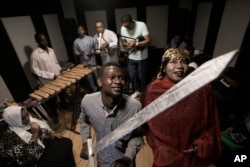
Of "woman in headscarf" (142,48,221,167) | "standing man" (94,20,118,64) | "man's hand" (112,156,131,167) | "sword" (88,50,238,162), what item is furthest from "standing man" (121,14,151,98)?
"sword" (88,50,238,162)

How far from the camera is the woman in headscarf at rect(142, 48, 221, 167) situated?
120cm

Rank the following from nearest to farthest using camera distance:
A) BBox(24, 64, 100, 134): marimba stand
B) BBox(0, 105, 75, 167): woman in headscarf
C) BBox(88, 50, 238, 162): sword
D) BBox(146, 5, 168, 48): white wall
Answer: BBox(88, 50, 238, 162): sword → BBox(0, 105, 75, 167): woman in headscarf → BBox(24, 64, 100, 134): marimba stand → BBox(146, 5, 168, 48): white wall

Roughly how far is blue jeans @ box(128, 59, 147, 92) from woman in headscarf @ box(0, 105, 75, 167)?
199 cm

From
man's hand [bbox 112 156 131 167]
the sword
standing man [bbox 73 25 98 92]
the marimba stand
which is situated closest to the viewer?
the sword

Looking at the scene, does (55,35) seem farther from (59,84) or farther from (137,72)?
(137,72)

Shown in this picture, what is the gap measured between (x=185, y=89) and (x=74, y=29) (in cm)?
452

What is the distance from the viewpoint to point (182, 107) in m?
1.21

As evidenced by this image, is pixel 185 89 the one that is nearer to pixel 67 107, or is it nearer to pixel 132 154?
pixel 132 154

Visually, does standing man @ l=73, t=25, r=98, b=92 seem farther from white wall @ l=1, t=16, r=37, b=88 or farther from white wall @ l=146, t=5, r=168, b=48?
white wall @ l=146, t=5, r=168, b=48

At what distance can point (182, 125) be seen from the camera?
48.8 inches

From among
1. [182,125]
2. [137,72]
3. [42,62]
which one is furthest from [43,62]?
[182,125]

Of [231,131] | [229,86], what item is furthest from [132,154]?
[229,86]

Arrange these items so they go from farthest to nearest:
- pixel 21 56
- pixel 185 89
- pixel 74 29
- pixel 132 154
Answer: pixel 74 29
pixel 21 56
pixel 132 154
pixel 185 89

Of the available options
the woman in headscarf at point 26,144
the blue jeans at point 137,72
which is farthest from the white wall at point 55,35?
the woman in headscarf at point 26,144
